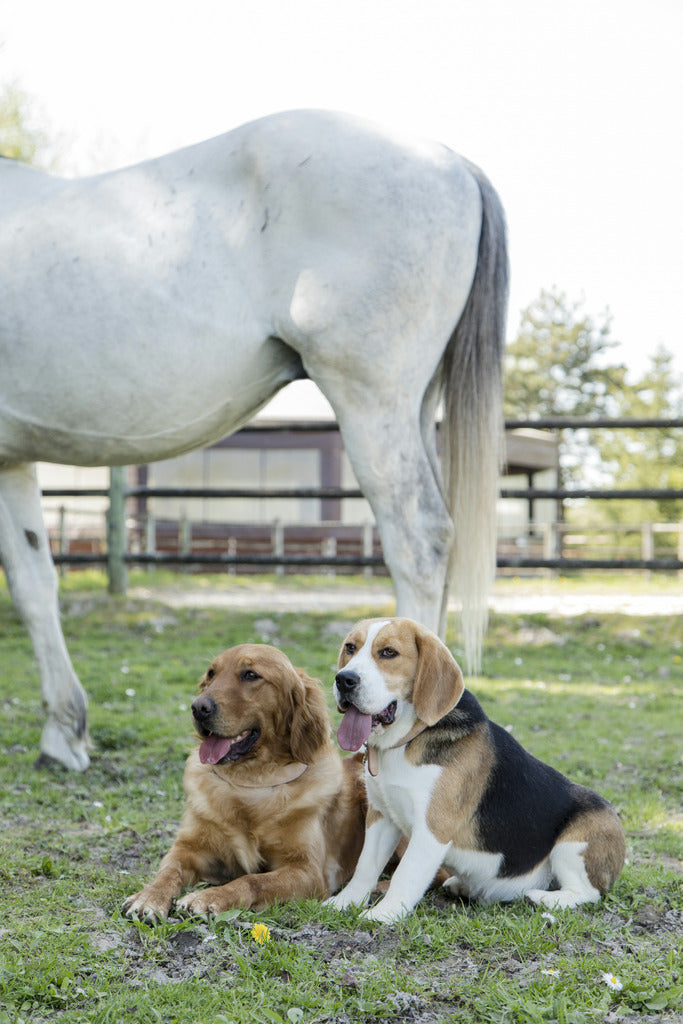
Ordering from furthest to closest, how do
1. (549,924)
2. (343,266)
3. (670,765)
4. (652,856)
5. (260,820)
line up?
(670,765)
(343,266)
(652,856)
(260,820)
(549,924)

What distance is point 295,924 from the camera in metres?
2.64

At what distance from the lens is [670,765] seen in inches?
177

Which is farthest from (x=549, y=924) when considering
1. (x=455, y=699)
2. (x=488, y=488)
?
(x=488, y=488)

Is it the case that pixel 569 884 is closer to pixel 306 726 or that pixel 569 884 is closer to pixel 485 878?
pixel 485 878

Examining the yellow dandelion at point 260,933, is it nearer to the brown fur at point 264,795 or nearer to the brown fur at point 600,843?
the brown fur at point 264,795

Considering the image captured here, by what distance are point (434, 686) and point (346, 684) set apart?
11.0 inches

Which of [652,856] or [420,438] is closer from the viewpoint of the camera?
[652,856]

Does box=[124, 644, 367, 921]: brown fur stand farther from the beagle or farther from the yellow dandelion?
the yellow dandelion

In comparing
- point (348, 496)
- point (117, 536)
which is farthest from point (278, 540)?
point (348, 496)

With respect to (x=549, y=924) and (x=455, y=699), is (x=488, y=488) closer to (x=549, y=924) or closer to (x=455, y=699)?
(x=455, y=699)

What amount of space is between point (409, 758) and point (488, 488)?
1717 mm

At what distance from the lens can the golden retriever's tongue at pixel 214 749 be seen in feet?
9.46

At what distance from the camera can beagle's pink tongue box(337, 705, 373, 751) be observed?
2615mm

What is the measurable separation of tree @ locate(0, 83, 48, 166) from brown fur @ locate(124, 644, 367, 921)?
71.7 feet
